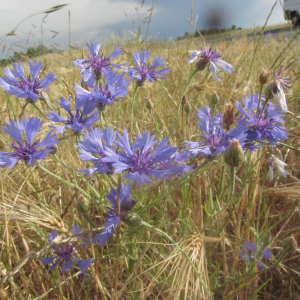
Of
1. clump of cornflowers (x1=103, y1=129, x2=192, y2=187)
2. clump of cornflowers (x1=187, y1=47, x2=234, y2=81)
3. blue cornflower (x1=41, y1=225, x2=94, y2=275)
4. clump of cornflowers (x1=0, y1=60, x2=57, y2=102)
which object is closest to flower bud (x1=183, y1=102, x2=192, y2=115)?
clump of cornflowers (x1=187, y1=47, x2=234, y2=81)

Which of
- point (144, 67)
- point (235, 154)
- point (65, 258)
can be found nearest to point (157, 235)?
point (65, 258)

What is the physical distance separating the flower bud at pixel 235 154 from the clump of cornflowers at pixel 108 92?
0.44 meters

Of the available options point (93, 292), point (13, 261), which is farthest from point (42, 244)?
point (93, 292)

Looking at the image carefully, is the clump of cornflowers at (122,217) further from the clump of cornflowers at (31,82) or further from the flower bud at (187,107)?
the flower bud at (187,107)

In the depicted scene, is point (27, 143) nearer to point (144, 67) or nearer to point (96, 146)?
point (96, 146)

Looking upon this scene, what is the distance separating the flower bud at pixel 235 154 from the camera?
2.31 ft

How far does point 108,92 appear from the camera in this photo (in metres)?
0.97

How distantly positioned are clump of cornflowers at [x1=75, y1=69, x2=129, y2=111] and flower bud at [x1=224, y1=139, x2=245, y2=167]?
1.44 feet

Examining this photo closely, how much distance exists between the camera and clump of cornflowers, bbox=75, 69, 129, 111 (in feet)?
Result: 2.86

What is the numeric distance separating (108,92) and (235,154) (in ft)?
1.78

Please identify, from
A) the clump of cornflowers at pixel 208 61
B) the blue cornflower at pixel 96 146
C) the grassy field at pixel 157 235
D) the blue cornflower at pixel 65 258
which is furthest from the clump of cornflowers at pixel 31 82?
the clump of cornflowers at pixel 208 61

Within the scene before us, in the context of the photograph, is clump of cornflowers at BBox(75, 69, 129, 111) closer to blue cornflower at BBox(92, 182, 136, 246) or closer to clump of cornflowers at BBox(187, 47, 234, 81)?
blue cornflower at BBox(92, 182, 136, 246)

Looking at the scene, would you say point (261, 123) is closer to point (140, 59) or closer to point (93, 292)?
point (140, 59)

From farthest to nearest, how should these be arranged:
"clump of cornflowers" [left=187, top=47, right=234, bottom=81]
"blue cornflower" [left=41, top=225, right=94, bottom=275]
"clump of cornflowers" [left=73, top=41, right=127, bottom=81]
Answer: "clump of cornflowers" [left=187, top=47, right=234, bottom=81], "clump of cornflowers" [left=73, top=41, right=127, bottom=81], "blue cornflower" [left=41, top=225, right=94, bottom=275]
